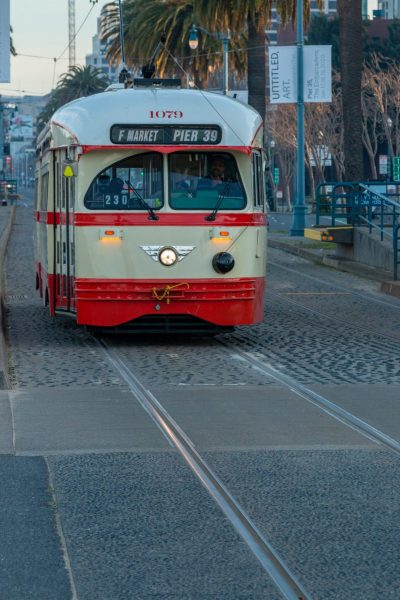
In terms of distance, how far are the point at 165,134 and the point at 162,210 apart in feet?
2.83

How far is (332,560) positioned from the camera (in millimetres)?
6387

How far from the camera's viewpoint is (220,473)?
8453 millimetres

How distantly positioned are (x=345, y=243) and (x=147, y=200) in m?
15.2

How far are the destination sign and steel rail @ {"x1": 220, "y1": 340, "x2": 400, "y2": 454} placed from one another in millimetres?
2475

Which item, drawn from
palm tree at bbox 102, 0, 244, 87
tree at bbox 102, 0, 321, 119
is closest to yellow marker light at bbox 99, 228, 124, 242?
tree at bbox 102, 0, 321, 119

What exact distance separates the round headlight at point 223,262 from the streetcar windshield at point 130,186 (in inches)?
A: 34.5

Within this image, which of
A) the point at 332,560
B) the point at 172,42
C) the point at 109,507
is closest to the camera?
the point at 332,560

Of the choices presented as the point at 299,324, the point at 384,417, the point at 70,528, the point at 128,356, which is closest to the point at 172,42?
the point at 299,324

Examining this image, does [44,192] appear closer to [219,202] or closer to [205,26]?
[219,202]

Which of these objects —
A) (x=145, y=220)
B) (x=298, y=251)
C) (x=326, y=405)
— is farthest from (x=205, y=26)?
(x=326, y=405)

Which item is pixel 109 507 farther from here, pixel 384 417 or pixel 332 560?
pixel 384 417

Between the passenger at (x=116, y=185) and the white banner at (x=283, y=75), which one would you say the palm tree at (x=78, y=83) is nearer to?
the white banner at (x=283, y=75)

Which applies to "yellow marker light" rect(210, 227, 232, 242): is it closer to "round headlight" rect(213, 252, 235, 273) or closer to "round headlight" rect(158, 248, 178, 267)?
"round headlight" rect(213, 252, 235, 273)

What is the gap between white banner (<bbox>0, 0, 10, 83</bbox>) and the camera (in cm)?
4578
